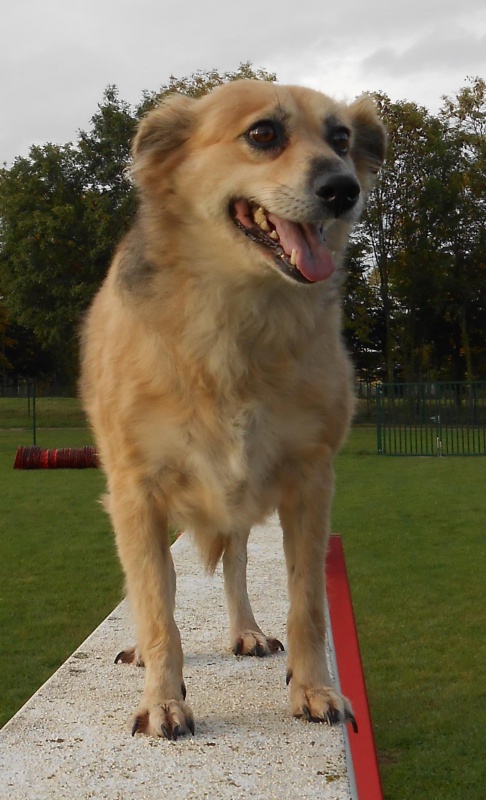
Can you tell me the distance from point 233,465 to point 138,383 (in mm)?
447

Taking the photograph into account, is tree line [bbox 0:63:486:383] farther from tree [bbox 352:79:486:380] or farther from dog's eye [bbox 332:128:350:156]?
dog's eye [bbox 332:128:350:156]

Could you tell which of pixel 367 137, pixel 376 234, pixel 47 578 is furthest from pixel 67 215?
pixel 367 137

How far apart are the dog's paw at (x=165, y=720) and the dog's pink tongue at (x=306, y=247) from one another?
1507 millimetres

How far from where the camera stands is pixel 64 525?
12062 mm

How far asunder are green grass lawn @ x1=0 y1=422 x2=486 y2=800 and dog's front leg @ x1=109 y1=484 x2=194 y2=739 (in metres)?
1.91

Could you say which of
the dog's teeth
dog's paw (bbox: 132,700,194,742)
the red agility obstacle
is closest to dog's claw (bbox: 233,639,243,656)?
dog's paw (bbox: 132,700,194,742)

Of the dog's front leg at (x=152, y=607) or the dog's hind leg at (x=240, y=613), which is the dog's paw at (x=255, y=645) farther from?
the dog's front leg at (x=152, y=607)

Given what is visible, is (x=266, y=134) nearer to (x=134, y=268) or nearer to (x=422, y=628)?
(x=134, y=268)

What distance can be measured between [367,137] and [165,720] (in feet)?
7.89

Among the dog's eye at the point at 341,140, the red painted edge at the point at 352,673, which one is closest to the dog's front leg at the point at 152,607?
the red painted edge at the point at 352,673

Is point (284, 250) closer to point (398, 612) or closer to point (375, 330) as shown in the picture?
point (398, 612)

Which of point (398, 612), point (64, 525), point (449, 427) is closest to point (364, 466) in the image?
point (449, 427)

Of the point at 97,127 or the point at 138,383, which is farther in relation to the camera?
the point at 97,127

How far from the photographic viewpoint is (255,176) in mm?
2988
